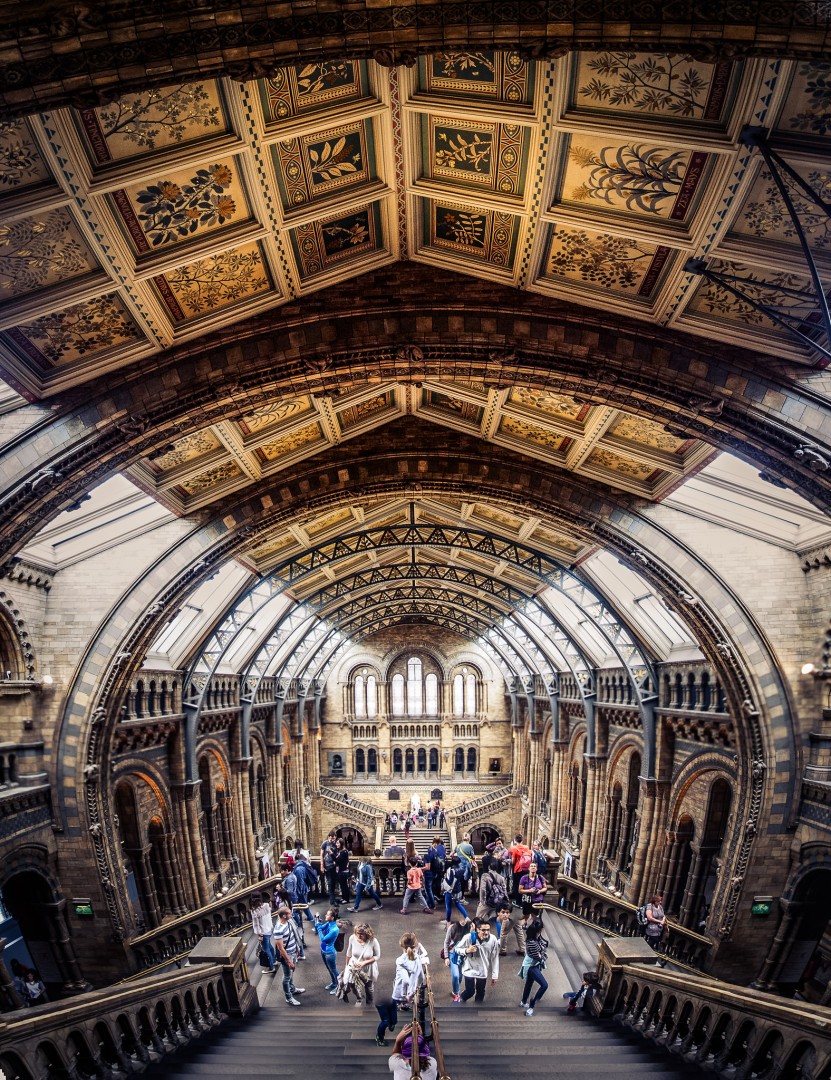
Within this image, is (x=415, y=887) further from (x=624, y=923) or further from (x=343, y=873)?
(x=624, y=923)

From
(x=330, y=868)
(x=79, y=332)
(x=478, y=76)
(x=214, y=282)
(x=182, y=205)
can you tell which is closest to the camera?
(x=478, y=76)

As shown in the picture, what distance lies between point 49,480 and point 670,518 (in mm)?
10996

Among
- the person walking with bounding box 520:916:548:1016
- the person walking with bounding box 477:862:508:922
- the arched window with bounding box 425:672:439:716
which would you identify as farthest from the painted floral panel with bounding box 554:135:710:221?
the arched window with bounding box 425:672:439:716

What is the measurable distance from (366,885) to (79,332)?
13.6 meters

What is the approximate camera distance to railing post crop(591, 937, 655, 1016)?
10.3m

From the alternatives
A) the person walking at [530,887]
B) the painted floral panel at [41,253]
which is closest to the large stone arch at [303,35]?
the painted floral panel at [41,253]

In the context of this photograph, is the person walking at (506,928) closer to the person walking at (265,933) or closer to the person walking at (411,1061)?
the person walking at (265,933)

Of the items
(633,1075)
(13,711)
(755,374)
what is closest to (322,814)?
(13,711)

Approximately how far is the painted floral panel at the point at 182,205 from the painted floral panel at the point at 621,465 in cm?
777

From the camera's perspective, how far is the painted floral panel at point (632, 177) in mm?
6352

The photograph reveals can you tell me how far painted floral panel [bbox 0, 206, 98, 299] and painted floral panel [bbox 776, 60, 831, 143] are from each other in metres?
6.03

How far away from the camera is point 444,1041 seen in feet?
31.0

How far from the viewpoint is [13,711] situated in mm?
14391

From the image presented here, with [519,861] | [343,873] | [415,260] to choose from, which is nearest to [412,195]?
[415,260]
